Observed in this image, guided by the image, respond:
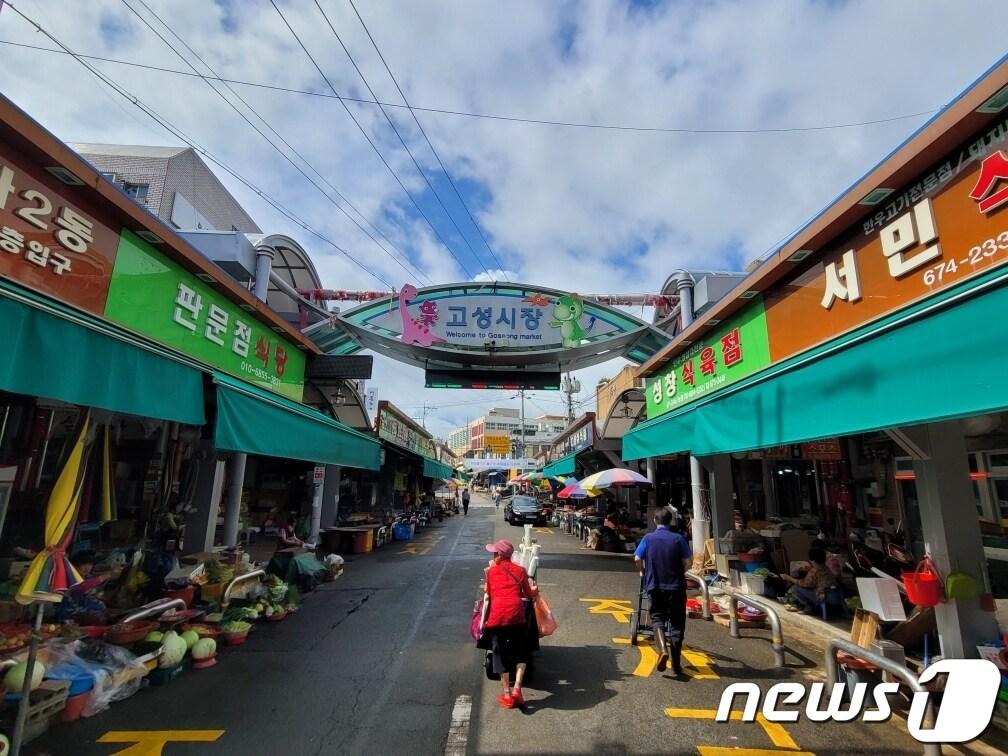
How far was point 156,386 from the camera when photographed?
4785mm

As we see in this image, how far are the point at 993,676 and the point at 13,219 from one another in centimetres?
968

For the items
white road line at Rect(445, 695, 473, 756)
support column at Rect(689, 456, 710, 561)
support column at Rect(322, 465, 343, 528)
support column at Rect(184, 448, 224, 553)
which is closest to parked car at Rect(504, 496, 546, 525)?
support column at Rect(322, 465, 343, 528)

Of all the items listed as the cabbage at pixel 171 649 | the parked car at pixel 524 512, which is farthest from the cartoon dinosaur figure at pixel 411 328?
the parked car at pixel 524 512

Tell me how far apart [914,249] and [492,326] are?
9.17 meters

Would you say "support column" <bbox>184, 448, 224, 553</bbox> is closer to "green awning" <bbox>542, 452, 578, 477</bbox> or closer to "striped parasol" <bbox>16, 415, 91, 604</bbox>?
"striped parasol" <bbox>16, 415, 91, 604</bbox>

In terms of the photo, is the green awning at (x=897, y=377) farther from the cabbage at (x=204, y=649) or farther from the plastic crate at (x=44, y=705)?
the plastic crate at (x=44, y=705)

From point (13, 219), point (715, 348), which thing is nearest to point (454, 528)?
point (715, 348)

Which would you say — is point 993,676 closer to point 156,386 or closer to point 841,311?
point 841,311

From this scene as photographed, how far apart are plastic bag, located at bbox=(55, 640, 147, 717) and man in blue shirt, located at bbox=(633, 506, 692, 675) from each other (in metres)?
5.51

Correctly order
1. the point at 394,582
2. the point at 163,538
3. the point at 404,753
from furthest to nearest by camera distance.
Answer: the point at 394,582 < the point at 163,538 < the point at 404,753

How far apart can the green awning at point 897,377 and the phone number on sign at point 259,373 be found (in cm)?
856

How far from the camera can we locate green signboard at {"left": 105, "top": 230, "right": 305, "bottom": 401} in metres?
6.19

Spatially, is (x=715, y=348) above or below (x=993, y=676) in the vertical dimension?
above

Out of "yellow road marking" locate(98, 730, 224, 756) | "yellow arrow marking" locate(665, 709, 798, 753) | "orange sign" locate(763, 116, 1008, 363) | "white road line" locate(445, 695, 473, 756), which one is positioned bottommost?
"yellow road marking" locate(98, 730, 224, 756)
